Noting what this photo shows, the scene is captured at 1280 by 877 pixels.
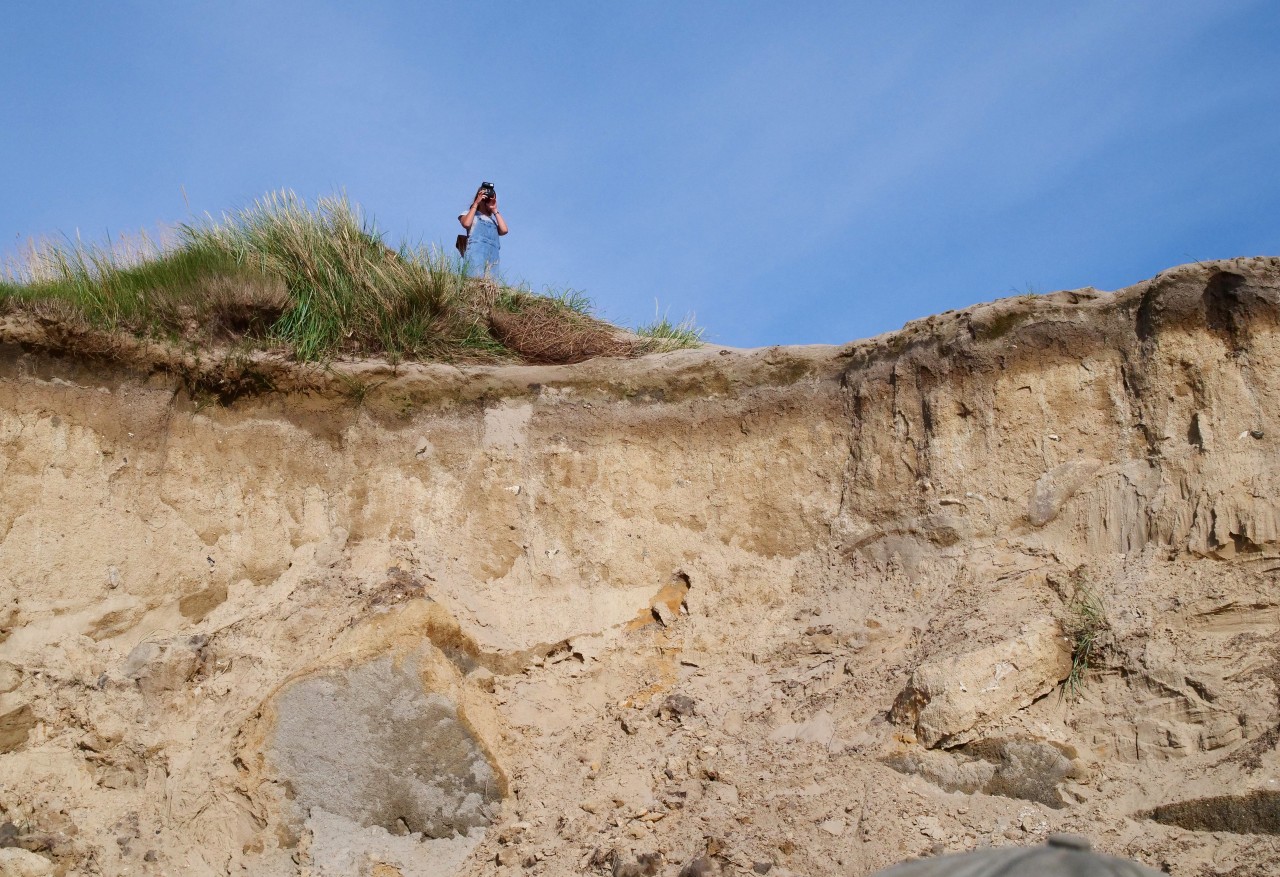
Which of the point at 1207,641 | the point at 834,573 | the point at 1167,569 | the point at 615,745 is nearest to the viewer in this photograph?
the point at 1207,641

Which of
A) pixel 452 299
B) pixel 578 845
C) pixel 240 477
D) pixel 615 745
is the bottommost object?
pixel 578 845

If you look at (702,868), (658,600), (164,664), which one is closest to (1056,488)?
(658,600)

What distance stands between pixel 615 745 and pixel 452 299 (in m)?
3.33

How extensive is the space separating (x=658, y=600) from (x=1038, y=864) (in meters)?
4.35

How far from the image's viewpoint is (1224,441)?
5527 millimetres

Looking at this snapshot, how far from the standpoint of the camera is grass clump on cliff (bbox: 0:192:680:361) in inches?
273

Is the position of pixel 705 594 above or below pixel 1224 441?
below

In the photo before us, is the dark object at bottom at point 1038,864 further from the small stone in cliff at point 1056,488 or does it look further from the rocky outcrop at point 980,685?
the small stone in cliff at point 1056,488

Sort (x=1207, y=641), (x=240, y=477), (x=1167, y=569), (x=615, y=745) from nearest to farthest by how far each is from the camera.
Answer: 1. (x=1207, y=641)
2. (x=1167, y=569)
3. (x=615, y=745)
4. (x=240, y=477)

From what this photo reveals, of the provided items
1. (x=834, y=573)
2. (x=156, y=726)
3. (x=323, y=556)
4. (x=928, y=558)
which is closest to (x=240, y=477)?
(x=323, y=556)

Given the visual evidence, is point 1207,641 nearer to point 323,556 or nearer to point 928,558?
point 928,558

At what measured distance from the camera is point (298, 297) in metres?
7.39

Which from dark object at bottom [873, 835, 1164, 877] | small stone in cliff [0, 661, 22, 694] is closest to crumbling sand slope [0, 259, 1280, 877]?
small stone in cliff [0, 661, 22, 694]

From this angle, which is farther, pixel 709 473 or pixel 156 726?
pixel 709 473
